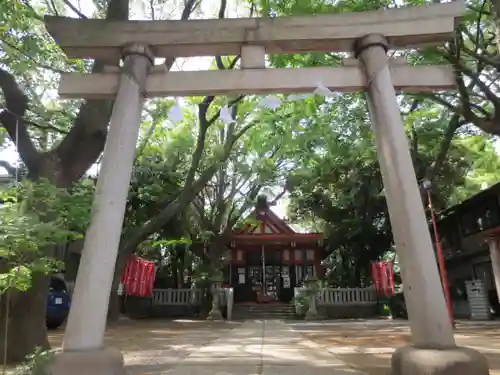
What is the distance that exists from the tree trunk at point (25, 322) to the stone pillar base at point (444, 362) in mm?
3990

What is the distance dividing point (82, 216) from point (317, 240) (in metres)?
17.5

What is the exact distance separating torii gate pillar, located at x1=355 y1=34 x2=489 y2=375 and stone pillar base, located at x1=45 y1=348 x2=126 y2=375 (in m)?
2.42

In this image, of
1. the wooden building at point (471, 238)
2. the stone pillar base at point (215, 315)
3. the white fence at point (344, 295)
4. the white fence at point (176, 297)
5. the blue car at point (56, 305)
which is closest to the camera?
the blue car at point (56, 305)

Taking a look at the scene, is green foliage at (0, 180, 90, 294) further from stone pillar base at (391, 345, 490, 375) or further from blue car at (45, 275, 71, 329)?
blue car at (45, 275, 71, 329)

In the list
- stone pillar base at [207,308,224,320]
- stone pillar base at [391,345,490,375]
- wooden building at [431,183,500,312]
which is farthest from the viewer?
stone pillar base at [207,308,224,320]

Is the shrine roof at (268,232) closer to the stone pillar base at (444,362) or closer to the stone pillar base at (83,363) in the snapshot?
the stone pillar base at (83,363)

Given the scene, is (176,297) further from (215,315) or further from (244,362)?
(244,362)

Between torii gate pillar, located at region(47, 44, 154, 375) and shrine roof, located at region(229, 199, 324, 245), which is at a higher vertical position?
shrine roof, located at region(229, 199, 324, 245)

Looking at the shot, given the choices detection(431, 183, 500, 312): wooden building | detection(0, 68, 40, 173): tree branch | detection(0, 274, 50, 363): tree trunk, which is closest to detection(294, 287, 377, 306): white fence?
detection(431, 183, 500, 312): wooden building

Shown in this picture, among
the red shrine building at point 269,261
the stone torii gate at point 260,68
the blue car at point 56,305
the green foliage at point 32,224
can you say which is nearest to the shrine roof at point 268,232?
the red shrine building at point 269,261

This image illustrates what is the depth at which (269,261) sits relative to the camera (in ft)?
72.7

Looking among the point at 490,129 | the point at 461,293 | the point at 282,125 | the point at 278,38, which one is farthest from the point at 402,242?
the point at 461,293

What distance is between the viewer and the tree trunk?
474cm

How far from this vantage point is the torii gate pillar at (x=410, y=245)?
3227mm
